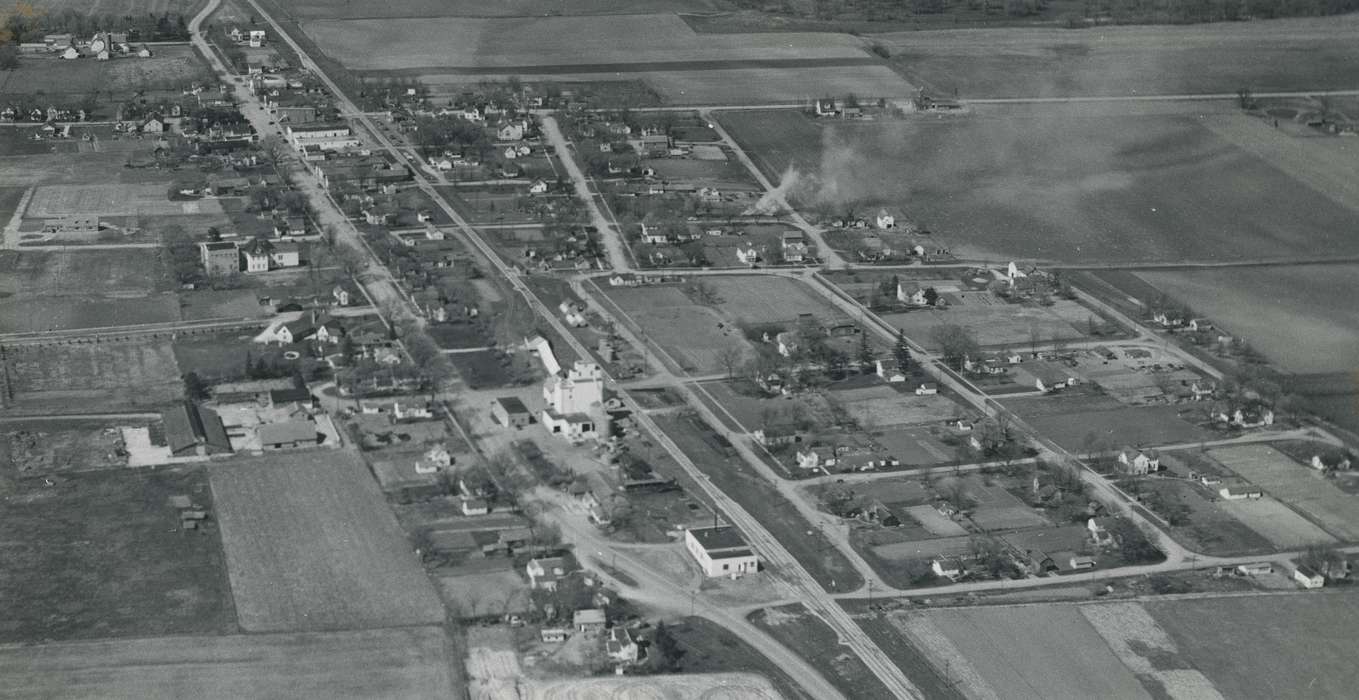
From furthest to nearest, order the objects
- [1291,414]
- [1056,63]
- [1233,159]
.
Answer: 1. [1056,63]
2. [1233,159]
3. [1291,414]

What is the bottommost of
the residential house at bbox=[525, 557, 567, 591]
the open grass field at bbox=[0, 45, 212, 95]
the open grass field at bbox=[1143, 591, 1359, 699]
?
the open grass field at bbox=[1143, 591, 1359, 699]

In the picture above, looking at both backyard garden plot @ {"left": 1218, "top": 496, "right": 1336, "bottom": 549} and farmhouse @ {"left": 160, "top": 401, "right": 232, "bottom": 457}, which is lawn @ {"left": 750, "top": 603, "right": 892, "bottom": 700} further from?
farmhouse @ {"left": 160, "top": 401, "right": 232, "bottom": 457}

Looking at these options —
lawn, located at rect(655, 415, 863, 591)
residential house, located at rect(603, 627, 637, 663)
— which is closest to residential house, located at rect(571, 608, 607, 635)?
residential house, located at rect(603, 627, 637, 663)

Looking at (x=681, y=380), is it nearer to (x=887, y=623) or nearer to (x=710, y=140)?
(x=887, y=623)

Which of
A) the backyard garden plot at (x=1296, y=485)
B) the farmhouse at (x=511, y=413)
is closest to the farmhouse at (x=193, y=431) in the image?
the farmhouse at (x=511, y=413)

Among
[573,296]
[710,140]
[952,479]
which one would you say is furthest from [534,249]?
[952,479]

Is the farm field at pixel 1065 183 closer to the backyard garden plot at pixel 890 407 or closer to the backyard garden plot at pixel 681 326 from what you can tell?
the backyard garden plot at pixel 681 326

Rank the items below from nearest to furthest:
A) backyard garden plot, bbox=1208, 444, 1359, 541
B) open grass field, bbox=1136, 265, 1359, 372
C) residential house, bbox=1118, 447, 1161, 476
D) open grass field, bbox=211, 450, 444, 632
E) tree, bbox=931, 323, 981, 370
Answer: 1. open grass field, bbox=211, 450, 444, 632
2. backyard garden plot, bbox=1208, 444, 1359, 541
3. residential house, bbox=1118, 447, 1161, 476
4. tree, bbox=931, 323, 981, 370
5. open grass field, bbox=1136, 265, 1359, 372
